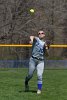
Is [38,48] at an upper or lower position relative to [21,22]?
upper

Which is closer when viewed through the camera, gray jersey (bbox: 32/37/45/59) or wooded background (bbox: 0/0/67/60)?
gray jersey (bbox: 32/37/45/59)

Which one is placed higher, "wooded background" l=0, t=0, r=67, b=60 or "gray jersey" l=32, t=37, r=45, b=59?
"gray jersey" l=32, t=37, r=45, b=59

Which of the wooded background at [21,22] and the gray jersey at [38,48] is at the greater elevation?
the gray jersey at [38,48]

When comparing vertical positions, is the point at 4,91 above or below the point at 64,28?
above

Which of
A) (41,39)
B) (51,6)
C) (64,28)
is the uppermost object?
(41,39)

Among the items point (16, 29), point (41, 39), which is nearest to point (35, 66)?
point (41, 39)

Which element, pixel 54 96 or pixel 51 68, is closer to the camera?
pixel 54 96

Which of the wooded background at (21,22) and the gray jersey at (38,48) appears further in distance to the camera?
the wooded background at (21,22)

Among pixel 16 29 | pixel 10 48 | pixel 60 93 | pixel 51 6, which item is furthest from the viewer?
pixel 51 6

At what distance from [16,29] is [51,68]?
6869mm

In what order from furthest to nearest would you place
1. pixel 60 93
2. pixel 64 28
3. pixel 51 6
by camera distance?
pixel 64 28
pixel 51 6
pixel 60 93

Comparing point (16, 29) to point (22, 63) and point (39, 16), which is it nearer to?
point (39, 16)

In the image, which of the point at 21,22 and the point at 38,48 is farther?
the point at 21,22

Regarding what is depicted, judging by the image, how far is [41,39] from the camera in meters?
10.1
